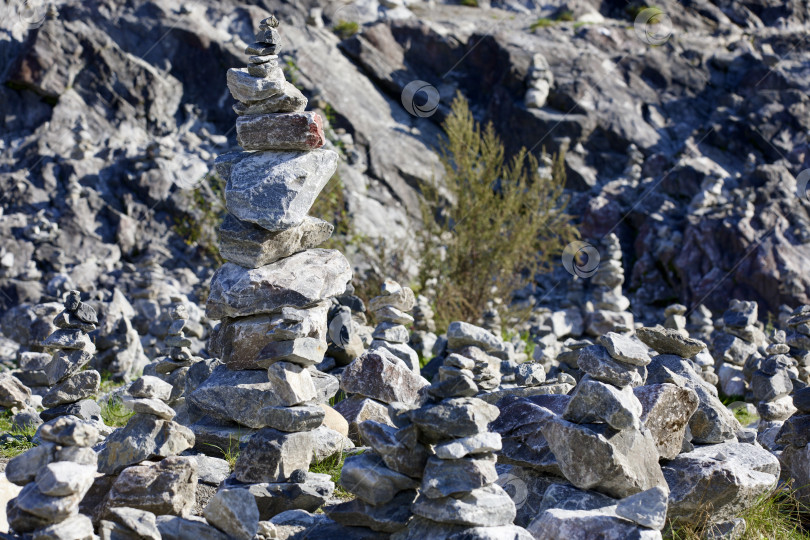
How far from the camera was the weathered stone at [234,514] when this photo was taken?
333 cm

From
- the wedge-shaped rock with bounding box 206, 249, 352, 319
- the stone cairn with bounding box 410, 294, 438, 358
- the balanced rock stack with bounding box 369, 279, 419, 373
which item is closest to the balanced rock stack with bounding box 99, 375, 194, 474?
the wedge-shaped rock with bounding box 206, 249, 352, 319

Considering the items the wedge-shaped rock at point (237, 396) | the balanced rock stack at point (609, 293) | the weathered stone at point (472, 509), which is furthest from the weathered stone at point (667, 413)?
the balanced rock stack at point (609, 293)

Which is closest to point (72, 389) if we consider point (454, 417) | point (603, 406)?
point (454, 417)

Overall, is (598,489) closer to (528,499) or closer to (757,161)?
(528,499)

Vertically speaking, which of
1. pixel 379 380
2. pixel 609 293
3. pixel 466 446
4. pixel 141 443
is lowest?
pixel 609 293

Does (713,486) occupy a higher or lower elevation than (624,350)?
lower

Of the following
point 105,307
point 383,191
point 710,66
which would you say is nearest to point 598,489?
point 105,307

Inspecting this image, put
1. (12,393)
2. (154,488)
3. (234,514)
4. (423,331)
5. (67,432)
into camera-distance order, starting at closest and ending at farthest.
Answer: (67,432) < (234,514) < (154,488) < (12,393) < (423,331)

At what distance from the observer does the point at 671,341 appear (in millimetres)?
5086

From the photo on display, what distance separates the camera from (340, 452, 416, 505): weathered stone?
3355 mm

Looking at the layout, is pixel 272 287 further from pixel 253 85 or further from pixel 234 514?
pixel 234 514

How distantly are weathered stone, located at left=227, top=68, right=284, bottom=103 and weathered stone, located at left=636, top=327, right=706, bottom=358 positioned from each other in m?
2.84

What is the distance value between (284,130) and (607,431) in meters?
2.59

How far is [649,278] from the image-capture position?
13.6 metres
